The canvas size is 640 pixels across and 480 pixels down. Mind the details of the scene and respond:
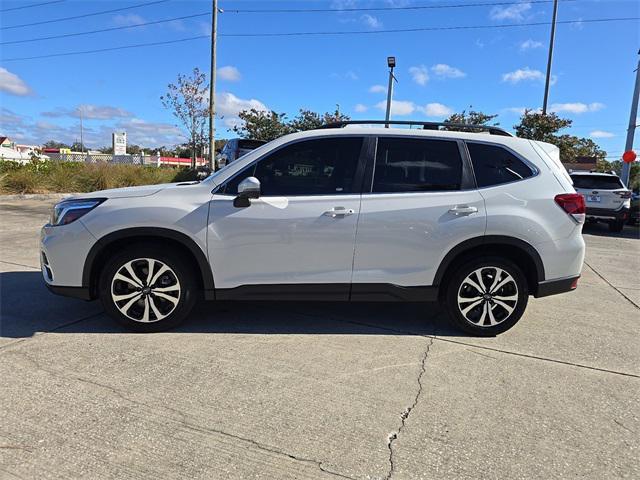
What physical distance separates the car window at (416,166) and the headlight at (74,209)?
245cm

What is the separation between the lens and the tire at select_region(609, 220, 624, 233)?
45.9 ft

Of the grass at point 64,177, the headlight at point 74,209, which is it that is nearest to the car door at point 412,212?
the headlight at point 74,209

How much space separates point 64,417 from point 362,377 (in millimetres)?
1966

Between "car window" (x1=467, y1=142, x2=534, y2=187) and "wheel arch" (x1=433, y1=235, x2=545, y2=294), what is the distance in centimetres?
52

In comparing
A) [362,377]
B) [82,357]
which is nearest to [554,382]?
[362,377]

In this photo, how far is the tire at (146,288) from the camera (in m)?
4.07

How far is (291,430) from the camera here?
2811mm

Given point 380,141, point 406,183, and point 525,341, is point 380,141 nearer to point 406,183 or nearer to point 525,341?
point 406,183

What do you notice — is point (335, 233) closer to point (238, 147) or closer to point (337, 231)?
point (337, 231)

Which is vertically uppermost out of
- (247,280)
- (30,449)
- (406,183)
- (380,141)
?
(380,141)

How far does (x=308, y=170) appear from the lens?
416 cm

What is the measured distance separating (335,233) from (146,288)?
1.71 m

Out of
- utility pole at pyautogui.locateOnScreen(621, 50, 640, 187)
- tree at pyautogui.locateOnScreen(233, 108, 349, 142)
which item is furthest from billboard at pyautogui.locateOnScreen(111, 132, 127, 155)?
utility pole at pyautogui.locateOnScreen(621, 50, 640, 187)

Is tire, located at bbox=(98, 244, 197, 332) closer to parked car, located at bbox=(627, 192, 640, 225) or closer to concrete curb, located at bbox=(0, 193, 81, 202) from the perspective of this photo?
concrete curb, located at bbox=(0, 193, 81, 202)
